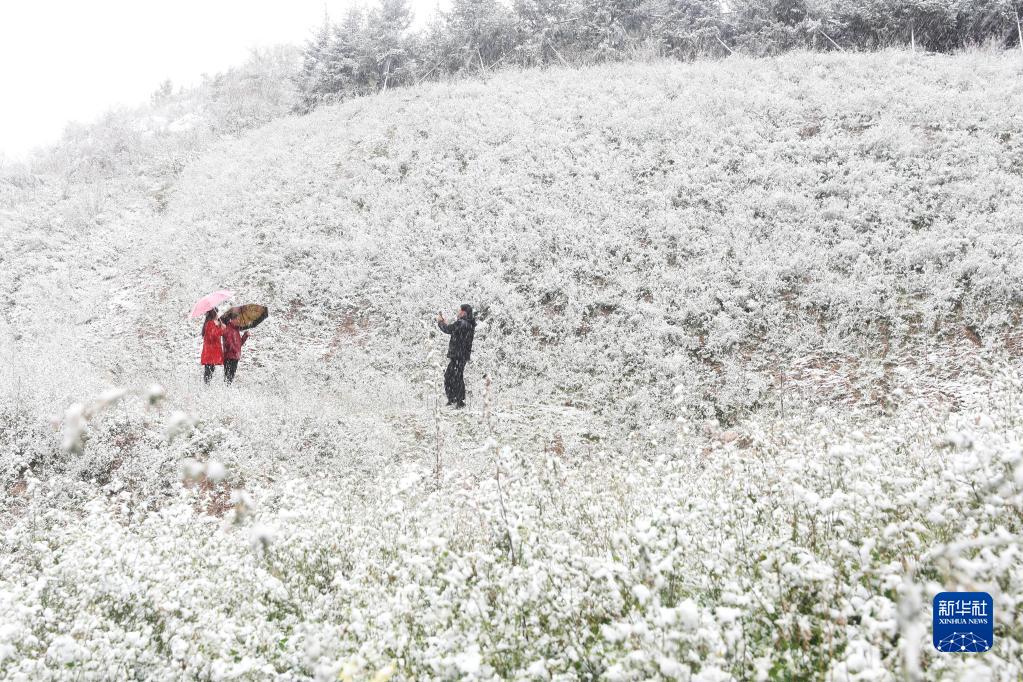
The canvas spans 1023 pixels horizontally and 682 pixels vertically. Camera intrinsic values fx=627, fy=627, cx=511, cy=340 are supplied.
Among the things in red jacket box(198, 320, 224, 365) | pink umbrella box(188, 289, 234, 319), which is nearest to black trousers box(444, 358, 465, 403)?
pink umbrella box(188, 289, 234, 319)

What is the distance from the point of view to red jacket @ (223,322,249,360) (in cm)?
1252

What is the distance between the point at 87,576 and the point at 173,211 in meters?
21.4

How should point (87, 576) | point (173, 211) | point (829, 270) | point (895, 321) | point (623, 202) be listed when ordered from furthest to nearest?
point (173, 211) → point (623, 202) → point (829, 270) → point (895, 321) → point (87, 576)

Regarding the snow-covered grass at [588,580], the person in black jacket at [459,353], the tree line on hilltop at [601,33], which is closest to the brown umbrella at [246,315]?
the person in black jacket at [459,353]

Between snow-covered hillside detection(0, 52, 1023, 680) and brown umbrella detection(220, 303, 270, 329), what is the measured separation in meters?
1.28

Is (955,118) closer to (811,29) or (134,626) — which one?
(811,29)

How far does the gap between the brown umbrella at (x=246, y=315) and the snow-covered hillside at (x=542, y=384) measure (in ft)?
4.19

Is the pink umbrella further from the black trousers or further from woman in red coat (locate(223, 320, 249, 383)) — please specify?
the black trousers

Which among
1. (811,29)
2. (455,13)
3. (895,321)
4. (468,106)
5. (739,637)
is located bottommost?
(895,321)

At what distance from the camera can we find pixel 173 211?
2308 cm

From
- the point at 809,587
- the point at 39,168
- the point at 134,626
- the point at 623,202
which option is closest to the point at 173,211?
the point at 39,168

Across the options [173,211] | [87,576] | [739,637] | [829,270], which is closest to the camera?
[739,637]

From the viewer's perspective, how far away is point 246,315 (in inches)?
519

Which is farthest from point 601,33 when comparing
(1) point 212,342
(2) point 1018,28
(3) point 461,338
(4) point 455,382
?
(1) point 212,342
